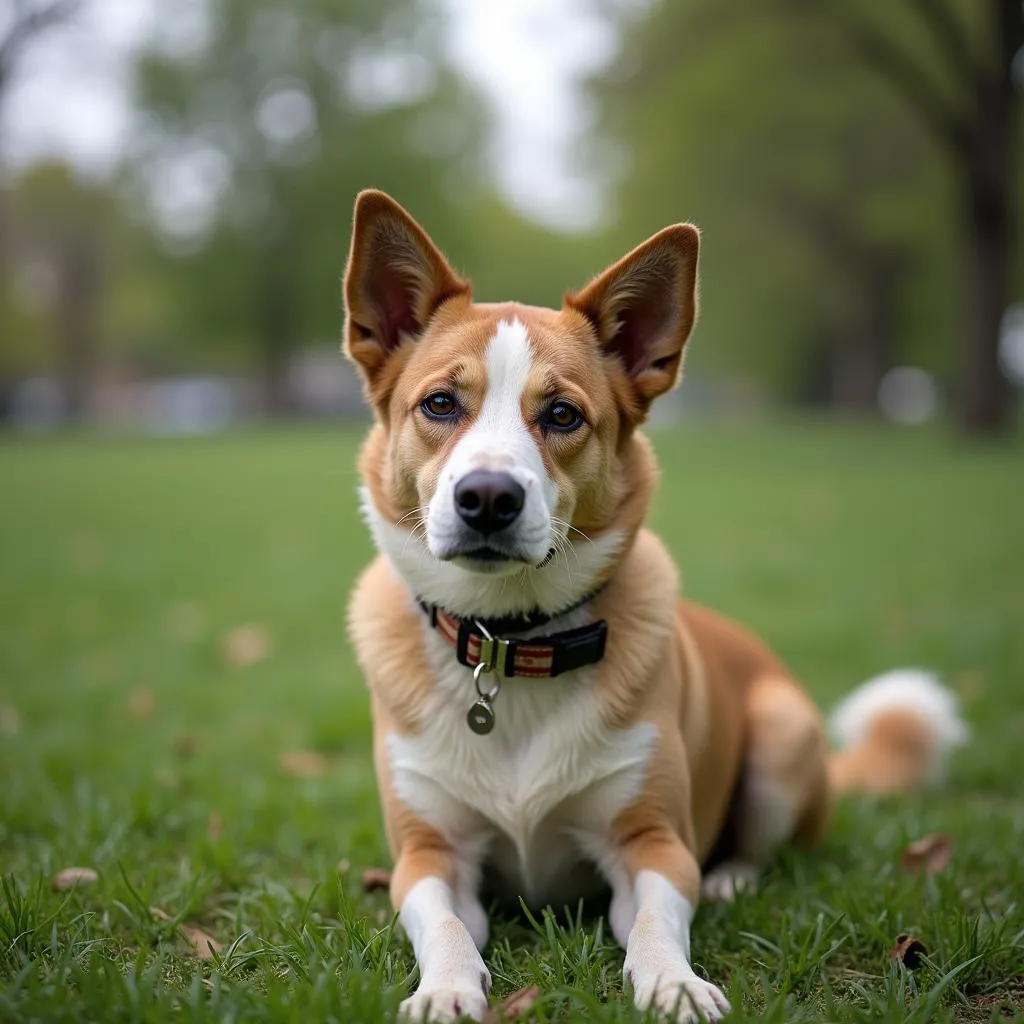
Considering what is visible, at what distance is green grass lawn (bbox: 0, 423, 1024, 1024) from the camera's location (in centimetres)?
232

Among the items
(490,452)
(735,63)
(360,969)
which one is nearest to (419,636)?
(490,452)

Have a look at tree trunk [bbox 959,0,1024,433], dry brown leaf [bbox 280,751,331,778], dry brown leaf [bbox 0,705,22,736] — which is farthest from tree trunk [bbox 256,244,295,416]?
dry brown leaf [bbox 280,751,331,778]

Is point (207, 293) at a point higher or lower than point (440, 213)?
lower

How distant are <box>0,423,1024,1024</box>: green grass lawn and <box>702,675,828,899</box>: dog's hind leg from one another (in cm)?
12

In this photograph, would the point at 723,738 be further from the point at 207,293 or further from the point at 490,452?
the point at 207,293

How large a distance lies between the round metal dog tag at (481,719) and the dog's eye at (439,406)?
749 mm

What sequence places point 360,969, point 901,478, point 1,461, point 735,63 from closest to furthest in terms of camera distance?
point 360,969 < point 901,478 < point 1,461 < point 735,63

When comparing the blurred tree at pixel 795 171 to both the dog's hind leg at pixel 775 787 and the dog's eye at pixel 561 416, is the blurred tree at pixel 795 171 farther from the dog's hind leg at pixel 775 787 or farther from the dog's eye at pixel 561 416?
the dog's eye at pixel 561 416

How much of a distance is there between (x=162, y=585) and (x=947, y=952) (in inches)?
246

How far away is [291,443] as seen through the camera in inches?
867

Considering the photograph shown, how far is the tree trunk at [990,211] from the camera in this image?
1599 centimetres

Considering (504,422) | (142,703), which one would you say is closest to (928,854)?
(504,422)

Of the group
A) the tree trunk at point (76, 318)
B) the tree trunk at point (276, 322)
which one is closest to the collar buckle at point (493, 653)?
the tree trunk at point (276, 322)

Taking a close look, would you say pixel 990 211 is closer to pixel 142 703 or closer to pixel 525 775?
pixel 142 703
